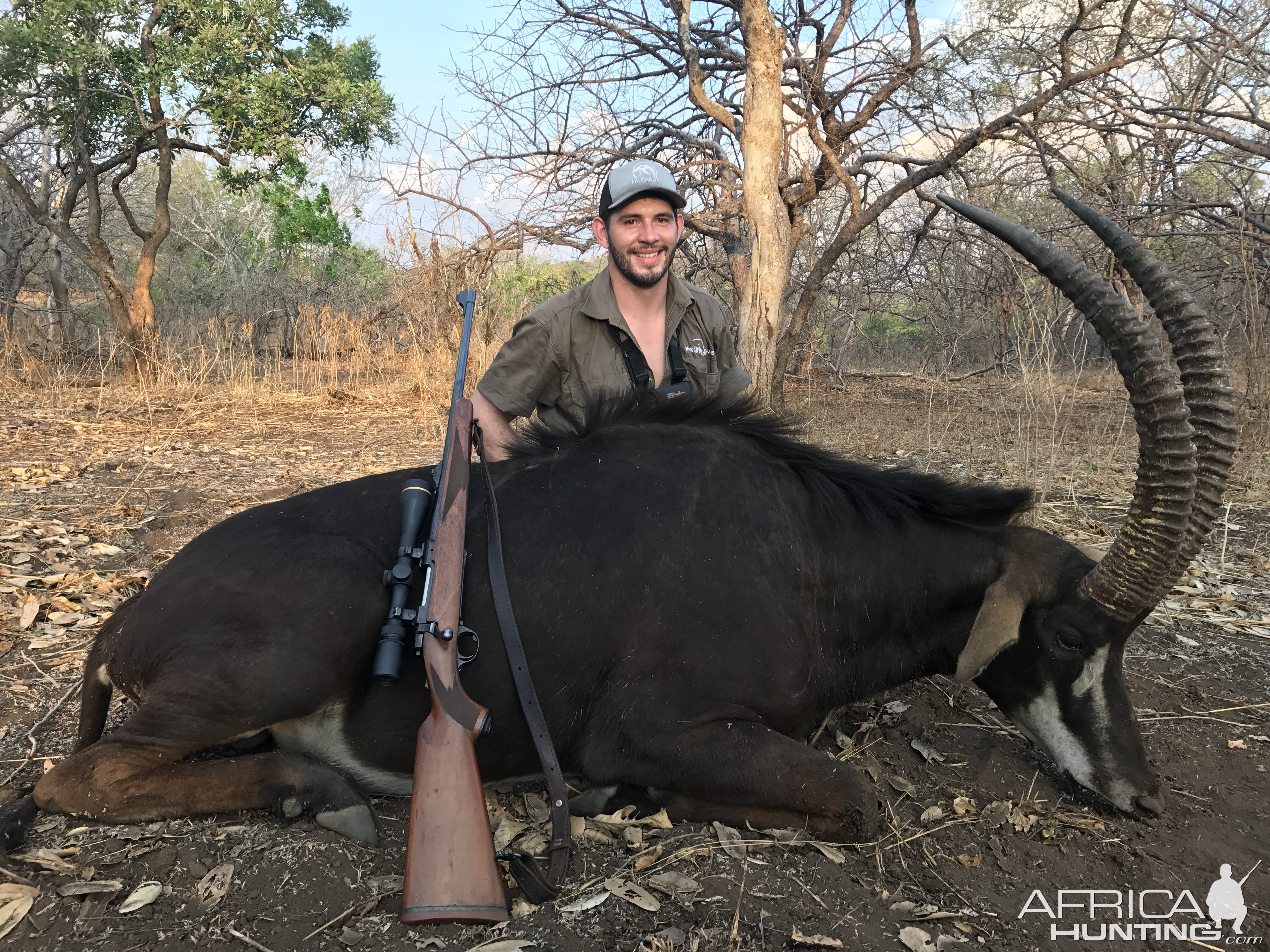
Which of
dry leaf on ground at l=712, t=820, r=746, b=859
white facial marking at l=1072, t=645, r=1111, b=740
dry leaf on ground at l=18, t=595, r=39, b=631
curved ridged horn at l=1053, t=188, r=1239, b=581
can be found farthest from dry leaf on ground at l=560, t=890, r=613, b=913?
dry leaf on ground at l=18, t=595, r=39, b=631

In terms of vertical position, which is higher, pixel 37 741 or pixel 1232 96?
pixel 1232 96

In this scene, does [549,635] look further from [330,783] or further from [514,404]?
[514,404]

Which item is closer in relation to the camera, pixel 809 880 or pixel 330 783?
pixel 809 880

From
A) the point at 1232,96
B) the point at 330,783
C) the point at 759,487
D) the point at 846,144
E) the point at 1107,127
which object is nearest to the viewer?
the point at 330,783

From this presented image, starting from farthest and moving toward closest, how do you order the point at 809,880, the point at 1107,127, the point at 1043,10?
the point at 1043,10, the point at 1107,127, the point at 809,880

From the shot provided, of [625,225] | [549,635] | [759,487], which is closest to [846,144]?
[625,225]

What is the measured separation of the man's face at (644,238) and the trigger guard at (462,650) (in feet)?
7.61

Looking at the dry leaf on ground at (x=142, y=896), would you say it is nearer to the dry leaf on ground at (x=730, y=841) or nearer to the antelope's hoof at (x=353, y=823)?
the antelope's hoof at (x=353, y=823)

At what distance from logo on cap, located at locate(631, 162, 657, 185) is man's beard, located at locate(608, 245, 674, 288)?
0.34 meters

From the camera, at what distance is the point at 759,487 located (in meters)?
3.24

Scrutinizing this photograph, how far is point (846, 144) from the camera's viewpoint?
9.94m

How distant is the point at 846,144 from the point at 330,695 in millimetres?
9249

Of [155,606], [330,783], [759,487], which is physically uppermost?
[759,487]

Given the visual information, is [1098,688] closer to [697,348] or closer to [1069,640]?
[1069,640]
